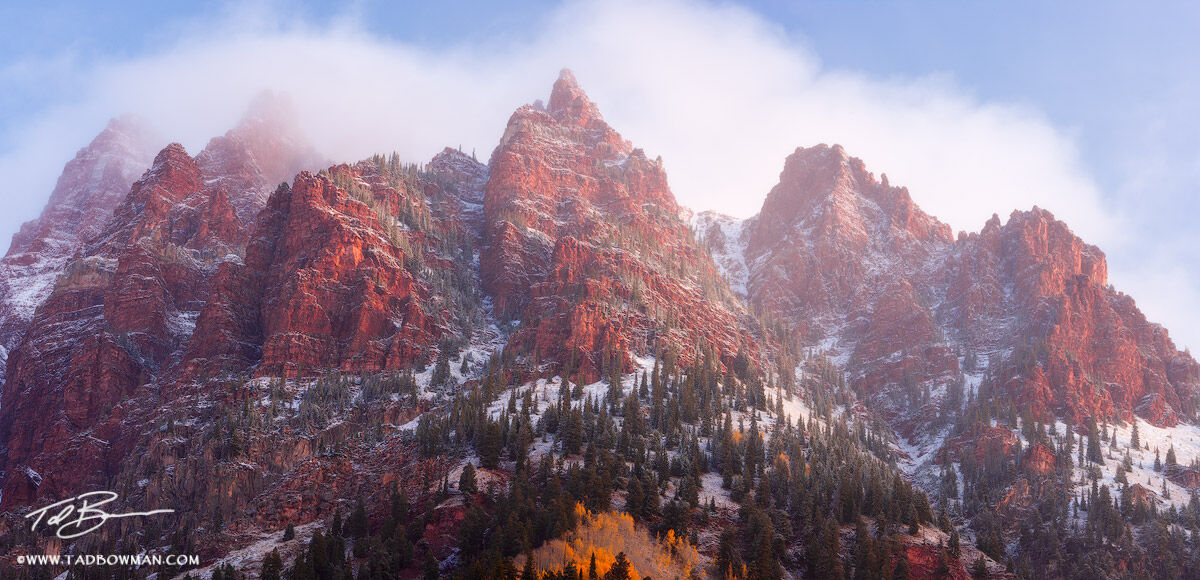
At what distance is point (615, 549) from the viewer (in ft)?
397

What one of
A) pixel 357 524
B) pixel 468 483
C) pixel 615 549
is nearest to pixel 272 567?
pixel 357 524

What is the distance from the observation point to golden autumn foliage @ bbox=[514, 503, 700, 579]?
4633 inches

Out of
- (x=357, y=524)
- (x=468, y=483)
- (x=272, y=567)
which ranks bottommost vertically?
(x=272, y=567)

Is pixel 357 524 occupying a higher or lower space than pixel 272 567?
higher

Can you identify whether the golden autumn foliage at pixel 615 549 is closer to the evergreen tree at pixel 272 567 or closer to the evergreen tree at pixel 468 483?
the evergreen tree at pixel 468 483

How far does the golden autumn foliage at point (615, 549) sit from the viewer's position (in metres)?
118
